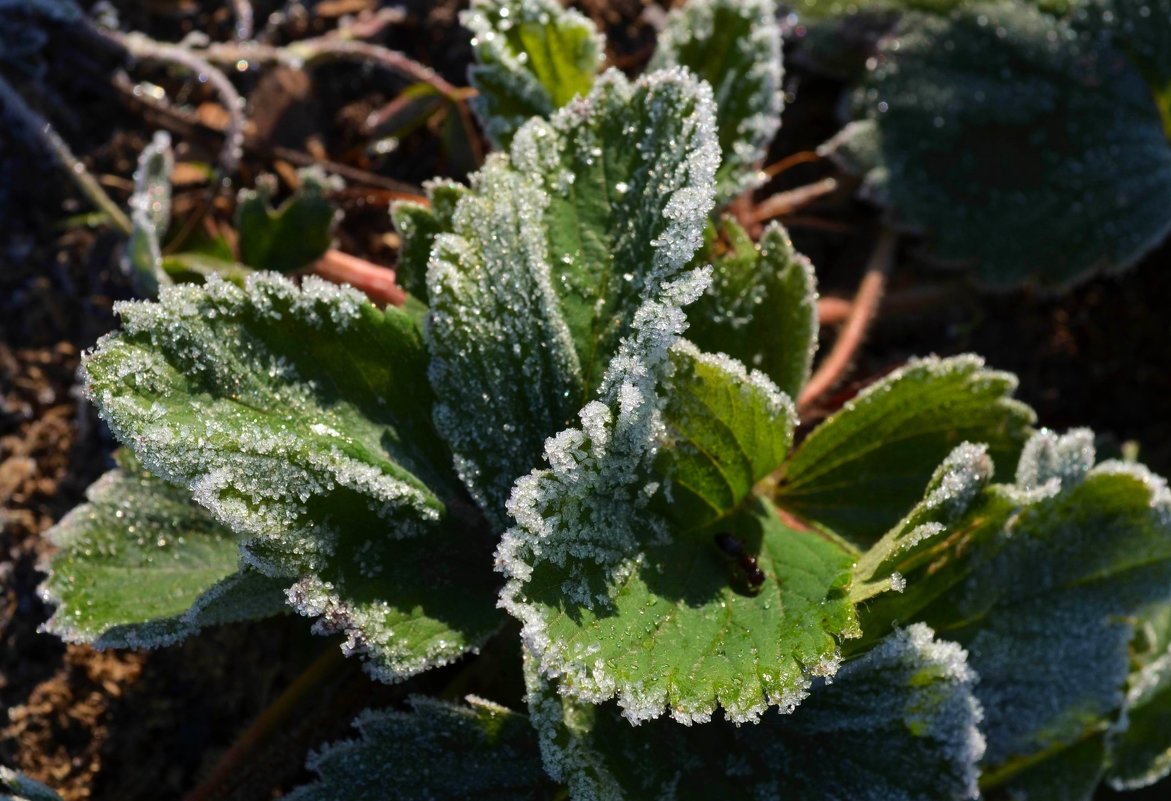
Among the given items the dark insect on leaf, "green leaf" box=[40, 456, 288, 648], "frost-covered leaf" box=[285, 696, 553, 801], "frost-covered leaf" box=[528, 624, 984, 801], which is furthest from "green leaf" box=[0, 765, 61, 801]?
the dark insect on leaf

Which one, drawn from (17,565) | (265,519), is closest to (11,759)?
(17,565)

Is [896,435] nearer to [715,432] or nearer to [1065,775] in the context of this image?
[715,432]

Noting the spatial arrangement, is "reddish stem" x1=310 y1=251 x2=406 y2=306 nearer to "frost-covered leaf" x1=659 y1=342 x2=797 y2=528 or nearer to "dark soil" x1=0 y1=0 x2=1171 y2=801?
"dark soil" x1=0 y1=0 x2=1171 y2=801

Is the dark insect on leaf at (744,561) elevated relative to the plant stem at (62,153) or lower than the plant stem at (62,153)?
lower

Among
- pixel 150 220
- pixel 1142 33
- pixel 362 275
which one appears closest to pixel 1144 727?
pixel 1142 33

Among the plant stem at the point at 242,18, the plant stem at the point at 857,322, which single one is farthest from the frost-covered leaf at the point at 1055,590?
the plant stem at the point at 242,18

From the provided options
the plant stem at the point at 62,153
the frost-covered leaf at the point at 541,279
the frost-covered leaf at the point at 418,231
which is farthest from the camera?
the plant stem at the point at 62,153

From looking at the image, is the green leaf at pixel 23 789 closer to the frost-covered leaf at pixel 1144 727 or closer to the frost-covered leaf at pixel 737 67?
the frost-covered leaf at pixel 737 67
